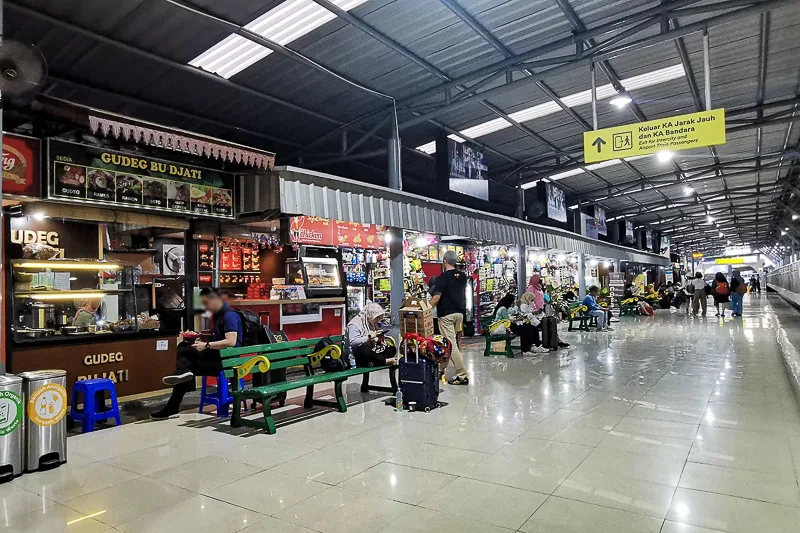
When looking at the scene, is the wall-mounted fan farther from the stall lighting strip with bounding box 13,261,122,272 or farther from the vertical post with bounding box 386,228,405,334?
the vertical post with bounding box 386,228,405,334

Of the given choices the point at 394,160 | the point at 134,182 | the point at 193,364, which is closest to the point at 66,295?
the point at 134,182

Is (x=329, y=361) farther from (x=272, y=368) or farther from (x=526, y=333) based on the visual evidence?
(x=526, y=333)

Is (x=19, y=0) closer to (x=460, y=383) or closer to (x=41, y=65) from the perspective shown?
(x=41, y=65)

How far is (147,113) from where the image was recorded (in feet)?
31.0

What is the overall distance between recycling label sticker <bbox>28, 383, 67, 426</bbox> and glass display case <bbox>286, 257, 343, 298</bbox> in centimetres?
573

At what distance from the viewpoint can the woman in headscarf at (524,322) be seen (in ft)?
36.8

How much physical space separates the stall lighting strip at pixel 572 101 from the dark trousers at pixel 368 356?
6654 mm

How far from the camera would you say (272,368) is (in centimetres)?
586

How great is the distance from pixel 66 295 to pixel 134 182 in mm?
1737

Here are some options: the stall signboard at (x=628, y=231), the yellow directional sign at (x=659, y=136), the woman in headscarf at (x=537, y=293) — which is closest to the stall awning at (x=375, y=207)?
the woman in headscarf at (x=537, y=293)

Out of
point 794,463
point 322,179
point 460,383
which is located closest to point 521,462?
point 794,463

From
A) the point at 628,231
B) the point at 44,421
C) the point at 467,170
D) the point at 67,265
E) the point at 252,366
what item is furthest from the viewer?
the point at 628,231

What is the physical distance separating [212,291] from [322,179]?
6.89m

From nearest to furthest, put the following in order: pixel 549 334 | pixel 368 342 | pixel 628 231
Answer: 1. pixel 368 342
2. pixel 549 334
3. pixel 628 231
